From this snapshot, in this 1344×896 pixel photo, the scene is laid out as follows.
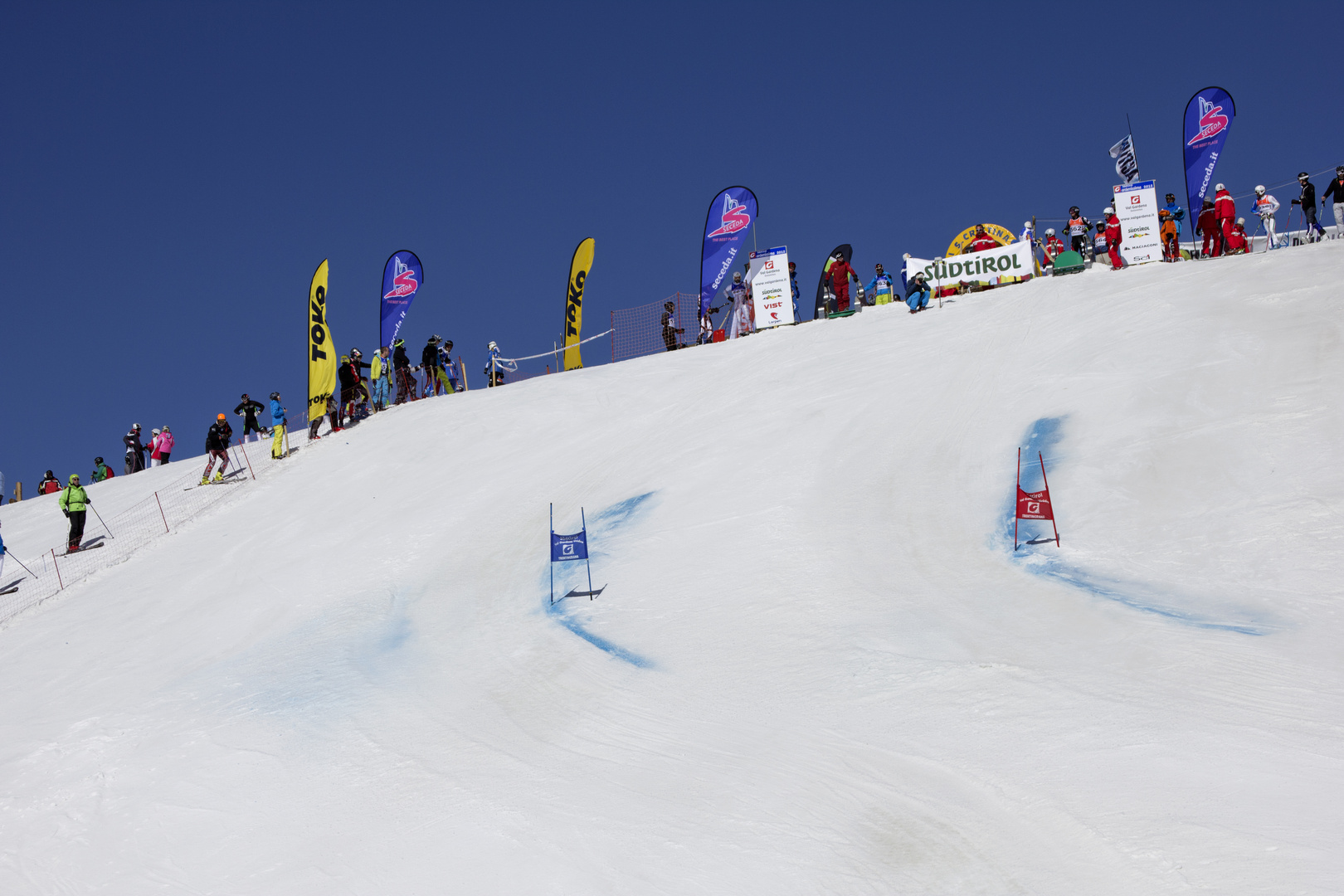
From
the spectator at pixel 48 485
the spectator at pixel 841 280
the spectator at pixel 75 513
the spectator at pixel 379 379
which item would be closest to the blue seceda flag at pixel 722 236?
the spectator at pixel 841 280

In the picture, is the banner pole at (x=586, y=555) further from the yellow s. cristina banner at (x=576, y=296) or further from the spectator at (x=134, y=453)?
the spectator at (x=134, y=453)

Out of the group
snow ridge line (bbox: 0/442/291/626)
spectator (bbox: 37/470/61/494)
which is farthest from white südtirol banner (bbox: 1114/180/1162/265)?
spectator (bbox: 37/470/61/494)

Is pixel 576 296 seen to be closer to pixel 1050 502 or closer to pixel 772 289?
pixel 772 289

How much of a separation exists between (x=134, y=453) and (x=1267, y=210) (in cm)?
2635

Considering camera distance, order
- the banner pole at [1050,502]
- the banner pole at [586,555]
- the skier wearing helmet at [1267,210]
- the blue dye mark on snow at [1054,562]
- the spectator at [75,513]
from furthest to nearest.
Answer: the skier wearing helmet at [1267,210]
the spectator at [75,513]
the banner pole at [586,555]
the banner pole at [1050,502]
the blue dye mark on snow at [1054,562]

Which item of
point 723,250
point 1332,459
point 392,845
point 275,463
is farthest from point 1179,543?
point 275,463

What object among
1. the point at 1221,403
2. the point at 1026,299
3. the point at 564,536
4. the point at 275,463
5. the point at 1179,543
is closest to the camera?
the point at 1179,543

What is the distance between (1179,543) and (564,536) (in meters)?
6.30

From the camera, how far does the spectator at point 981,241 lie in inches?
830

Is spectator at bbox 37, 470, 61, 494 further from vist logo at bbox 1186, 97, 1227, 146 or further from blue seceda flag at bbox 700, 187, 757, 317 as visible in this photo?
vist logo at bbox 1186, 97, 1227, 146

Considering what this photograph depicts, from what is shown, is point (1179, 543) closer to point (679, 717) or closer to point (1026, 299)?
point (679, 717)

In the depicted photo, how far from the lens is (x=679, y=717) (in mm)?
8148

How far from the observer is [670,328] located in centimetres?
2339

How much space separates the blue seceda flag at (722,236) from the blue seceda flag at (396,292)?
7133mm
